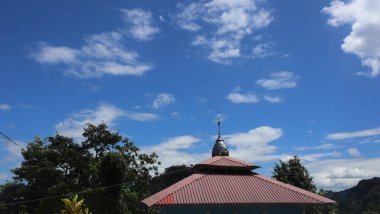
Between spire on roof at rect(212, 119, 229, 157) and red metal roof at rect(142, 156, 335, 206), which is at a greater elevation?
spire on roof at rect(212, 119, 229, 157)

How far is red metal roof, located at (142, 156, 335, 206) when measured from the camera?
969 inches

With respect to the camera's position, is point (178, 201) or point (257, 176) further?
point (257, 176)

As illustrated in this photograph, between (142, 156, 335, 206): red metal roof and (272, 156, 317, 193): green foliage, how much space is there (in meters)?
22.3

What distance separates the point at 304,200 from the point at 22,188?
116ft

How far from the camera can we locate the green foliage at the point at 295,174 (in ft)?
167

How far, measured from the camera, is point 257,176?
30328 mm

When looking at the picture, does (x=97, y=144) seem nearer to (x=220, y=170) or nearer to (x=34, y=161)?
(x=34, y=161)

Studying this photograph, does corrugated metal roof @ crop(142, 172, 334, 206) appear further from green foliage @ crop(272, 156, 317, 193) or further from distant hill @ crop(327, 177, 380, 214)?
distant hill @ crop(327, 177, 380, 214)

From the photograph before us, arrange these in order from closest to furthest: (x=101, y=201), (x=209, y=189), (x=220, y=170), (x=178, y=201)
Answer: (x=178, y=201) → (x=209, y=189) → (x=220, y=170) → (x=101, y=201)

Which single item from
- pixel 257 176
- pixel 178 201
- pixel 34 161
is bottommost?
pixel 178 201

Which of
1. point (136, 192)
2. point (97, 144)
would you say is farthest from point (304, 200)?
point (97, 144)

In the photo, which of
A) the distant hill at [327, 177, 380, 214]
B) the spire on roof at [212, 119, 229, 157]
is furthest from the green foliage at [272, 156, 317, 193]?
the distant hill at [327, 177, 380, 214]

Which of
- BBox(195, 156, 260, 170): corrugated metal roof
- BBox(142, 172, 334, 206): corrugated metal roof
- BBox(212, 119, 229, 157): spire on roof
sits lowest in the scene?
BBox(142, 172, 334, 206): corrugated metal roof

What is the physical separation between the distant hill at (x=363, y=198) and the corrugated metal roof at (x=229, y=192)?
6492 cm
